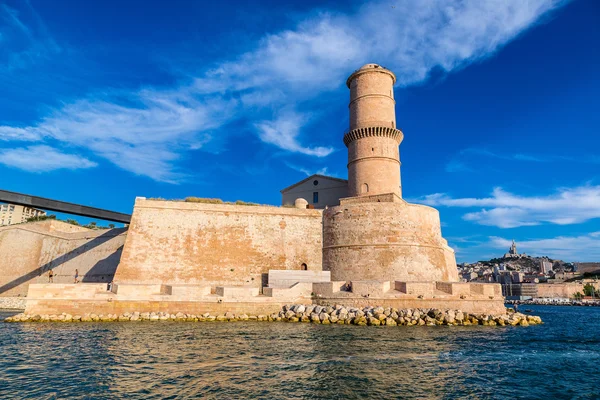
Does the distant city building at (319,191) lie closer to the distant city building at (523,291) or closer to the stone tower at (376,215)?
the stone tower at (376,215)

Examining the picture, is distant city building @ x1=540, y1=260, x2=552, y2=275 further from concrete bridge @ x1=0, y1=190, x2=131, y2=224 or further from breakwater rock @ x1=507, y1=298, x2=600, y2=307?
concrete bridge @ x1=0, y1=190, x2=131, y2=224

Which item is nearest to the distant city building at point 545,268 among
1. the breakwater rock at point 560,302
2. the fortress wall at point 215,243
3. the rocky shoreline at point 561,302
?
the breakwater rock at point 560,302

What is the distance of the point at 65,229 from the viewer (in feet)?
99.1

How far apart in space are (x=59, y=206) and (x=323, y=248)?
15.6 m

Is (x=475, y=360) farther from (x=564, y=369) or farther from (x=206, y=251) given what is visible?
(x=206, y=251)

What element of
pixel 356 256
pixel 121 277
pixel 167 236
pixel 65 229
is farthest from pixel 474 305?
pixel 65 229

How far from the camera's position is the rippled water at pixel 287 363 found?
6359 millimetres

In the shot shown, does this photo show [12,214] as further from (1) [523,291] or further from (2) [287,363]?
(1) [523,291]

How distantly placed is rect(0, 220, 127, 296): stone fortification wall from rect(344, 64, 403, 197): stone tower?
16.2 m

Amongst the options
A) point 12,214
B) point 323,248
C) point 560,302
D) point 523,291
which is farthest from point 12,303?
point 12,214

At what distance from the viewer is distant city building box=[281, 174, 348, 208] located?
26141 millimetres

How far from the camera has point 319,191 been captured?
26891 millimetres

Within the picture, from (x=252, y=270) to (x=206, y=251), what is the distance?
2.70 m

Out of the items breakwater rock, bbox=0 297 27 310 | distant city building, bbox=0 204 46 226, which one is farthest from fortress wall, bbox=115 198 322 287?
distant city building, bbox=0 204 46 226
